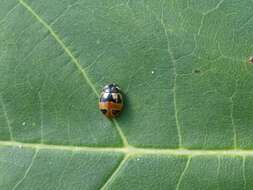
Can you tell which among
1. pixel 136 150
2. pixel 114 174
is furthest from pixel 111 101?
pixel 114 174

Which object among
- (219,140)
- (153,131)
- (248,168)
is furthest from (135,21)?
(248,168)

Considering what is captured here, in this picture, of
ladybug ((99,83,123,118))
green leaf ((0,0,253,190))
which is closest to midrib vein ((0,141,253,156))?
green leaf ((0,0,253,190))

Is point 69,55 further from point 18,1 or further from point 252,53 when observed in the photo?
point 252,53

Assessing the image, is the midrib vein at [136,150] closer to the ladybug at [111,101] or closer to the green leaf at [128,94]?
the green leaf at [128,94]

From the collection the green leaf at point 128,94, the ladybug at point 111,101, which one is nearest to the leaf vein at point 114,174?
the green leaf at point 128,94

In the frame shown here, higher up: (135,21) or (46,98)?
(135,21)

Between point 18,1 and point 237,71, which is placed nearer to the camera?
point 237,71
